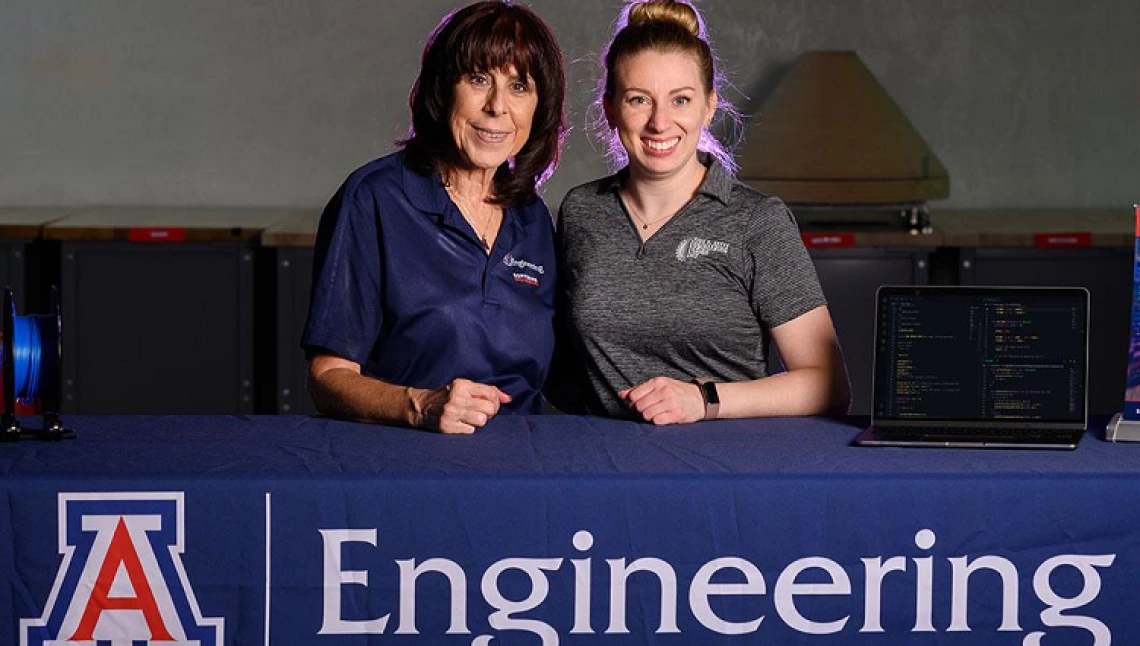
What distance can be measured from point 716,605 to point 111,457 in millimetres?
878

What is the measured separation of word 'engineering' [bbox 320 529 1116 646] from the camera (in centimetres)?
229

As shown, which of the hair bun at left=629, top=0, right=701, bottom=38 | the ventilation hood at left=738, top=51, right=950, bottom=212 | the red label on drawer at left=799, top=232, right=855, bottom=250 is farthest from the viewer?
the ventilation hood at left=738, top=51, right=950, bottom=212

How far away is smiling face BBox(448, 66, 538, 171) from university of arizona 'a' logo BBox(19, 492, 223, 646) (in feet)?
2.98

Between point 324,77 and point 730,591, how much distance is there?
4772 millimetres

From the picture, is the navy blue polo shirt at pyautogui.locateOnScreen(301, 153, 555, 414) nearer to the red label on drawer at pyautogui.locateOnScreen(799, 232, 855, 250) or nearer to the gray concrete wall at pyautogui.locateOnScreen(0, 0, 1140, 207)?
the red label on drawer at pyautogui.locateOnScreen(799, 232, 855, 250)

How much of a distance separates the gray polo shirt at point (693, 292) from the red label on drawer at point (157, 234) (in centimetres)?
318

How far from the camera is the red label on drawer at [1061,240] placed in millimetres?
5789

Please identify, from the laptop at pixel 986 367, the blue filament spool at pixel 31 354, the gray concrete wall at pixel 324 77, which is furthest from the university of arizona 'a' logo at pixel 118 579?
the gray concrete wall at pixel 324 77

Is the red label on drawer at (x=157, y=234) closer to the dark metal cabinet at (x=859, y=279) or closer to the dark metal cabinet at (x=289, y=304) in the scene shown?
the dark metal cabinet at (x=289, y=304)

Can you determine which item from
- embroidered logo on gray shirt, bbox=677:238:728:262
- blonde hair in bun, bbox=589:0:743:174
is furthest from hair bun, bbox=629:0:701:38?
embroidered logo on gray shirt, bbox=677:238:728:262

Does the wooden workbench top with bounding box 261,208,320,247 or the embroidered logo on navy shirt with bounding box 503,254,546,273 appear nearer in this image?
the embroidered logo on navy shirt with bounding box 503,254,546,273

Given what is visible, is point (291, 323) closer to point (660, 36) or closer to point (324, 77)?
point (324, 77)

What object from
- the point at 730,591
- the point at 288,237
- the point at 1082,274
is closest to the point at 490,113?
the point at 730,591

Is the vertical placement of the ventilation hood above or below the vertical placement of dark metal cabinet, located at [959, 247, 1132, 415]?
above
